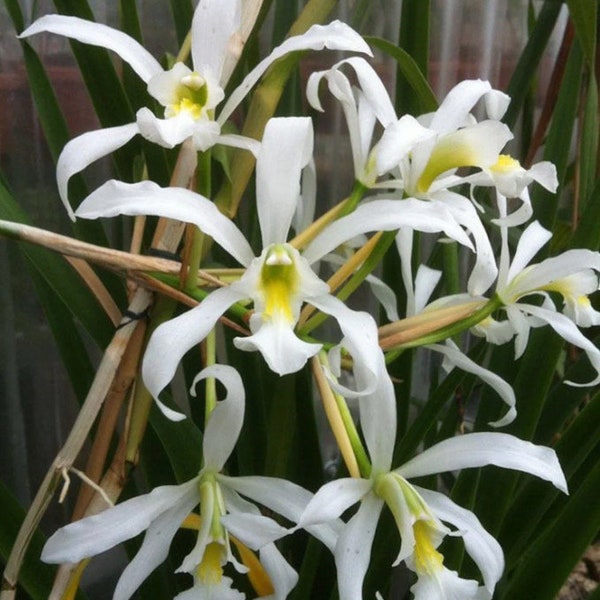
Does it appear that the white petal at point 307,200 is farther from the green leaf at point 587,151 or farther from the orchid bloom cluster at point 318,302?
the green leaf at point 587,151

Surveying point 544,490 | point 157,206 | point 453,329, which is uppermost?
point 157,206

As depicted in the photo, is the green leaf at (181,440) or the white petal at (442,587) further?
the green leaf at (181,440)

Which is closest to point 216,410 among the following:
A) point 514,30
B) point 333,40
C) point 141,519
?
point 141,519

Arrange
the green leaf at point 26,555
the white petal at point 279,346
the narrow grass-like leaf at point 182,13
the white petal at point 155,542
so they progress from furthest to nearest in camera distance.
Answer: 1. the narrow grass-like leaf at point 182,13
2. the green leaf at point 26,555
3. the white petal at point 155,542
4. the white petal at point 279,346

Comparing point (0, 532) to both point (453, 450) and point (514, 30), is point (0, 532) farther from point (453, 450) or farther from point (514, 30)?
point (514, 30)

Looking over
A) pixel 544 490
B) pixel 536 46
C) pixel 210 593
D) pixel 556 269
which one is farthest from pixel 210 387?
pixel 536 46

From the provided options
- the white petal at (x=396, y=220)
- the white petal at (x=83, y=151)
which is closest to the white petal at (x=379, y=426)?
the white petal at (x=396, y=220)

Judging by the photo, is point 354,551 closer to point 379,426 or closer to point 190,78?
point 379,426
